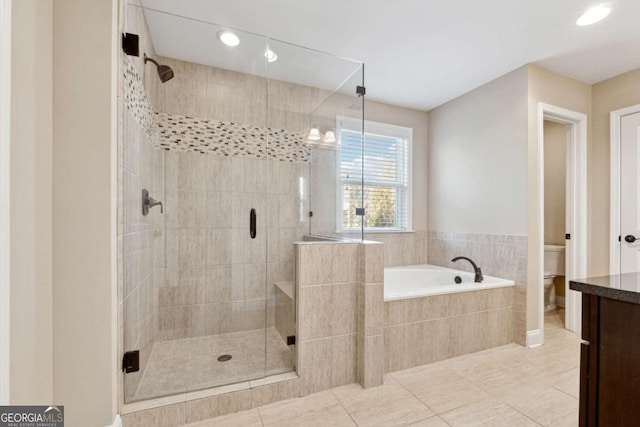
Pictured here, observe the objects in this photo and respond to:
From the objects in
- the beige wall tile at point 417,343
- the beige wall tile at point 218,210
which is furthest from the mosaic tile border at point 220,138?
the beige wall tile at point 417,343

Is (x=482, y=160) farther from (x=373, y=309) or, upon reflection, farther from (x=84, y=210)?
(x=84, y=210)

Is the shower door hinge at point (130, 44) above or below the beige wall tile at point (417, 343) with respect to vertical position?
above

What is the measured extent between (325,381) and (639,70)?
3.86 meters

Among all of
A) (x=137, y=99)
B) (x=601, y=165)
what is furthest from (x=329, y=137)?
(x=601, y=165)

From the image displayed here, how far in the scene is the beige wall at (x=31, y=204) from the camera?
0.97 m

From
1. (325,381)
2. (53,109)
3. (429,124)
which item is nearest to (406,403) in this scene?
(325,381)

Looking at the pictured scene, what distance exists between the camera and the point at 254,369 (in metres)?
1.83

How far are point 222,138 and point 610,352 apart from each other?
2614mm

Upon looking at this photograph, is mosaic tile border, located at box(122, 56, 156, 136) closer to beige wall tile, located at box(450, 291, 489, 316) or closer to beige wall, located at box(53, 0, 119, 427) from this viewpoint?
beige wall, located at box(53, 0, 119, 427)

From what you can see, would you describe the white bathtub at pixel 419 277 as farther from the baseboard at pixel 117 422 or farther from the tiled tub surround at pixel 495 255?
the baseboard at pixel 117 422

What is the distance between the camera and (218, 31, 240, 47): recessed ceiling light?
2105 mm

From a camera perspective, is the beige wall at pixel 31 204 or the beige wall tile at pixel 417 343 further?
the beige wall tile at pixel 417 343

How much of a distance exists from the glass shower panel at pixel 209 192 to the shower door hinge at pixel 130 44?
54cm

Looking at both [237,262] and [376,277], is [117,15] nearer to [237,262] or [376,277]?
[237,262]
